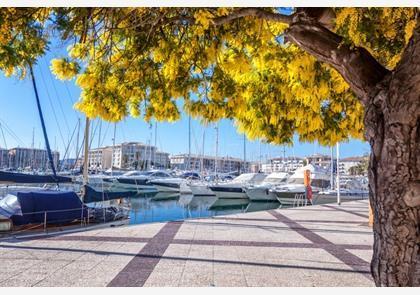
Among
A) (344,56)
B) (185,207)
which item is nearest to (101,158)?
(185,207)

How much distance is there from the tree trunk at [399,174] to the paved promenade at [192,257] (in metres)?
2.51

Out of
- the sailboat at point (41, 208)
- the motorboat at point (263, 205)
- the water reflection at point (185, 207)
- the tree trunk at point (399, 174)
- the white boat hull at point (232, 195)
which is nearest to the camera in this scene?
the tree trunk at point (399, 174)

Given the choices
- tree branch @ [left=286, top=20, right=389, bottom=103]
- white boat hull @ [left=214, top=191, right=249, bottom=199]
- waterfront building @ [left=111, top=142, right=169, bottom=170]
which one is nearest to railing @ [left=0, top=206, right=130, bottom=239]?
tree branch @ [left=286, top=20, right=389, bottom=103]

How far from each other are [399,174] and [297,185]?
28302 mm

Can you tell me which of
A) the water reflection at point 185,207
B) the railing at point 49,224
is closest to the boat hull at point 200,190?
the water reflection at point 185,207

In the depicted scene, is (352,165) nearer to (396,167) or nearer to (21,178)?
(21,178)

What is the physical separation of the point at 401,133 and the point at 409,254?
0.91 metres

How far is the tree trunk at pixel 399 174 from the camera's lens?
7.82 ft

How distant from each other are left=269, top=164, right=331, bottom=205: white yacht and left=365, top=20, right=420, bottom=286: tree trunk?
25589 millimetres

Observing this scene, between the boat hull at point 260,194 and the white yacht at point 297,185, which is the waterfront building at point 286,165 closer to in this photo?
the white yacht at point 297,185

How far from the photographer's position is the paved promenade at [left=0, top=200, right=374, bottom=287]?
4.89 m

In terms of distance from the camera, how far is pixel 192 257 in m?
6.17

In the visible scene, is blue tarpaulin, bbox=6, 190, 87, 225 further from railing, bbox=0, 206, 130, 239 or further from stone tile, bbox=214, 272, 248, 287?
stone tile, bbox=214, 272, 248, 287

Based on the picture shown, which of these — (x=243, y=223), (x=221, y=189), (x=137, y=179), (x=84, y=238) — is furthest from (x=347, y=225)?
(x=137, y=179)
